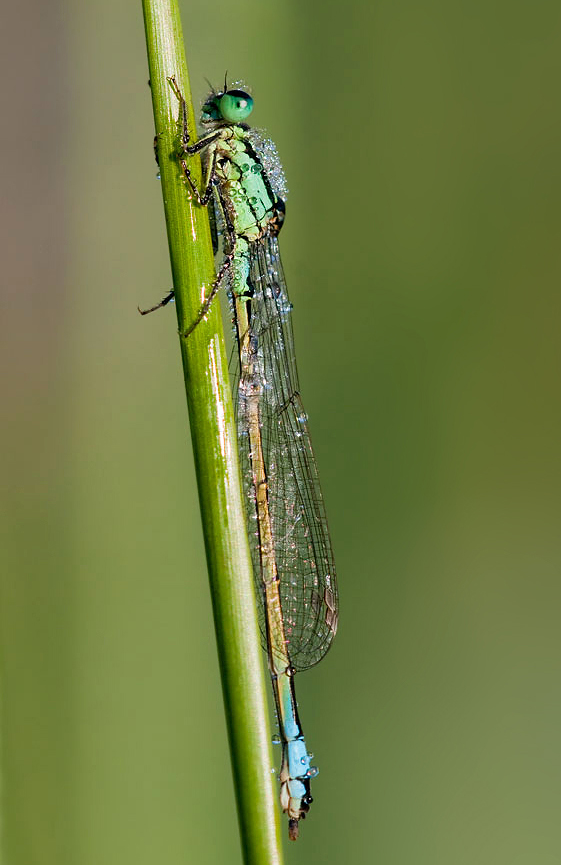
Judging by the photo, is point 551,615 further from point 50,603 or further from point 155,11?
point 155,11

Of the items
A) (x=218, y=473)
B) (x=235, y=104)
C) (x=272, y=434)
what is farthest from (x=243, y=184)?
(x=218, y=473)

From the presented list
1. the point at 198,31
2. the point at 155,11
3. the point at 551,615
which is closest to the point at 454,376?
the point at 551,615

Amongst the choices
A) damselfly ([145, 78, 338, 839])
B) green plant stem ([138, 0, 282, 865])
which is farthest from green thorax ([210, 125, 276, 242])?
green plant stem ([138, 0, 282, 865])

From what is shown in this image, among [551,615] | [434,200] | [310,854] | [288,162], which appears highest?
[288,162]

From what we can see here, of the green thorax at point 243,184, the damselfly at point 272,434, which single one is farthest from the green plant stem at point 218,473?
the green thorax at point 243,184

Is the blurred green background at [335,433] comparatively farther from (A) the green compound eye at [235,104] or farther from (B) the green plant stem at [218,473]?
(B) the green plant stem at [218,473]

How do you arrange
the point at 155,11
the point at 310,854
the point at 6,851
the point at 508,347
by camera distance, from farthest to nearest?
the point at 508,347
the point at 310,854
the point at 6,851
the point at 155,11
